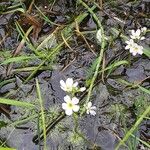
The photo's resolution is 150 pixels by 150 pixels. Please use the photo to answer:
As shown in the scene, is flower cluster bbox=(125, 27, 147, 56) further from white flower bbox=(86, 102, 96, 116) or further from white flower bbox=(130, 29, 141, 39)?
white flower bbox=(86, 102, 96, 116)

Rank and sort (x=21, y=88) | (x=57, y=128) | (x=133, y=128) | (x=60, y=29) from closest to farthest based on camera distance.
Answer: (x=133, y=128)
(x=57, y=128)
(x=21, y=88)
(x=60, y=29)

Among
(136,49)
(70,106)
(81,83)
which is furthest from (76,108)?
(136,49)

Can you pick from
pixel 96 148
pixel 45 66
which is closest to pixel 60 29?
pixel 45 66

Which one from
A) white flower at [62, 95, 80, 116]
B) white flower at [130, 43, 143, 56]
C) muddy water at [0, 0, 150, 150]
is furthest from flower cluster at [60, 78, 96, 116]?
white flower at [130, 43, 143, 56]

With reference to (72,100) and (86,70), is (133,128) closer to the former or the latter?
(72,100)

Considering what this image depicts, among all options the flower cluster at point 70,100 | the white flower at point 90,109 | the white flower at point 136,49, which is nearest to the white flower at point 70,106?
the flower cluster at point 70,100

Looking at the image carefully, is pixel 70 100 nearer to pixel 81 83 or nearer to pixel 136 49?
pixel 81 83
